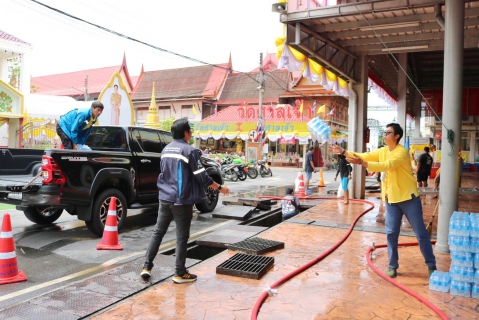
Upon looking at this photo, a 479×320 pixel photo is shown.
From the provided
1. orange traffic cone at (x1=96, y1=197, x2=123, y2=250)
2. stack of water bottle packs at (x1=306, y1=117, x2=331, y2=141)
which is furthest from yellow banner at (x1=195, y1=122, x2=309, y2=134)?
orange traffic cone at (x1=96, y1=197, x2=123, y2=250)

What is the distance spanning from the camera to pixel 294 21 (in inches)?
316

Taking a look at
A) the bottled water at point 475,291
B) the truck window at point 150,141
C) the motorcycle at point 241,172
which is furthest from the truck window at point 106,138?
the motorcycle at point 241,172

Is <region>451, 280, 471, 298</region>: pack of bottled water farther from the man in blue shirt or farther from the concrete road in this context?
the man in blue shirt

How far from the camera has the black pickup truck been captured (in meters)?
5.73

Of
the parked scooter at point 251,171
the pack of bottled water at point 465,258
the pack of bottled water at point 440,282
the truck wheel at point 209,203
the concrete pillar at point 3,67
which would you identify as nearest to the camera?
the pack of bottled water at point 465,258

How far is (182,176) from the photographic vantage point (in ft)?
13.3

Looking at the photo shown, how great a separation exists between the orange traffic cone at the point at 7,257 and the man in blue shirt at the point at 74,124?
275 cm

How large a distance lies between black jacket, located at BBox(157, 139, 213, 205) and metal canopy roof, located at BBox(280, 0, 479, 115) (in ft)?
16.7

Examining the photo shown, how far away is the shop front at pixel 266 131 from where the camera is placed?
31.6 m

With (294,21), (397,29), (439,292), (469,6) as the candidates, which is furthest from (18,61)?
(439,292)

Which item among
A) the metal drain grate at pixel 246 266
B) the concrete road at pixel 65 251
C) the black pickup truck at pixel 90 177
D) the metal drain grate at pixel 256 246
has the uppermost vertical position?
the black pickup truck at pixel 90 177

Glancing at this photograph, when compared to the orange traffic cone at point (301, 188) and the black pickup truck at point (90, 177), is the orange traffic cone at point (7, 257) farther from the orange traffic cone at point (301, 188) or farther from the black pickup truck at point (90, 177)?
the orange traffic cone at point (301, 188)

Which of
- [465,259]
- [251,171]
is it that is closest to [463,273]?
[465,259]

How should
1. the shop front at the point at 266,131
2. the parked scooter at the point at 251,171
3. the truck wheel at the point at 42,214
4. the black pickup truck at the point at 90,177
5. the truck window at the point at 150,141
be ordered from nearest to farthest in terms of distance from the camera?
the black pickup truck at the point at 90,177 < the truck wheel at the point at 42,214 < the truck window at the point at 150,141 < the parked scooter at the point at 251,171 < the shop front at the point at 266,131
